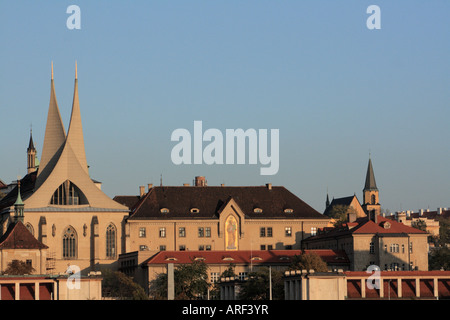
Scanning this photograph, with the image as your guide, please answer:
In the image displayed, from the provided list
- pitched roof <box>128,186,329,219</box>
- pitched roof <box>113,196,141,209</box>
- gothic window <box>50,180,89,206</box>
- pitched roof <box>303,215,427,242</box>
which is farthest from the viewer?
pitched roof <box>113,196,141,209</box>

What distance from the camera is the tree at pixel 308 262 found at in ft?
445

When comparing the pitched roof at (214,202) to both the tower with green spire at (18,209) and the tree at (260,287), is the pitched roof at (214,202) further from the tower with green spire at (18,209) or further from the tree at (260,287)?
the tree at (260,287)

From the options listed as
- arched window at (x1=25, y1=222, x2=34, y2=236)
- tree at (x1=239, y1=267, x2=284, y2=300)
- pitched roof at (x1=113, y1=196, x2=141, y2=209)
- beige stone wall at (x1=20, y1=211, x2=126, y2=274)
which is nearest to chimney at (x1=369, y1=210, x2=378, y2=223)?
tree at (x1=239, y1=267, x2=284, y2=300)

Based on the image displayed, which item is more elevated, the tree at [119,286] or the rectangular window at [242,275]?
the rectangular window at [242,275]

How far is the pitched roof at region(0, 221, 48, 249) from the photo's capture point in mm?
145500

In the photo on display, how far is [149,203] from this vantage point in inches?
6447

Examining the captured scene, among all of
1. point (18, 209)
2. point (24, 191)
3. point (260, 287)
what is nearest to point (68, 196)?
point (18, 209)

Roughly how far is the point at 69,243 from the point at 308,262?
111 ft

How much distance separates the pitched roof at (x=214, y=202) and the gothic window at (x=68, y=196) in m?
6.75

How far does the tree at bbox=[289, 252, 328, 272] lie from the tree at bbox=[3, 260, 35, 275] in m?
27.6

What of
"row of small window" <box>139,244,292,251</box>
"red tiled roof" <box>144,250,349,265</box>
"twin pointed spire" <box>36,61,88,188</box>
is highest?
"twin pointed spire" <box>36,61,88,188</box>

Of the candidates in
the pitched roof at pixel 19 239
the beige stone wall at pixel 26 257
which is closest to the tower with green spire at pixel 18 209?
the pitched roof at pixel 19 239

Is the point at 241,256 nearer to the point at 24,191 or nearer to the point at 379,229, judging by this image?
the point at 379,229

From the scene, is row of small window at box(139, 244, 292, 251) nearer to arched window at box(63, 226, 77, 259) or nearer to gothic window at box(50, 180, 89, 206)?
arched window at box(63, 226, 77, 259)
